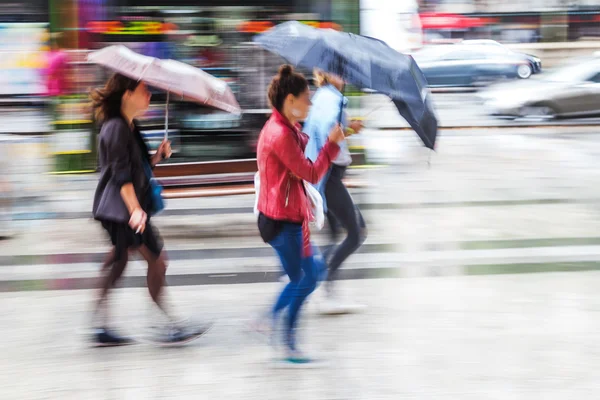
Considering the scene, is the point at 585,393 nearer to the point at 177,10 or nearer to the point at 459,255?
the point at 459,255

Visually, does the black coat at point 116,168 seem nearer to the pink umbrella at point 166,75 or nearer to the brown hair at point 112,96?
the brown hair at point 112,96

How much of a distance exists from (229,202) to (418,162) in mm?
3697

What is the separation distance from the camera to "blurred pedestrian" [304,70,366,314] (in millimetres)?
4887

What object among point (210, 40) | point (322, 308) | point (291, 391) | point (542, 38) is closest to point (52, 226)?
point (210, 40)

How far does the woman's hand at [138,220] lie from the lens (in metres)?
4.38

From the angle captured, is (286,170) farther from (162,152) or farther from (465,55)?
(465,55)

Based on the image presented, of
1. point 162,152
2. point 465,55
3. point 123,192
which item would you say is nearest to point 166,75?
point 162,152

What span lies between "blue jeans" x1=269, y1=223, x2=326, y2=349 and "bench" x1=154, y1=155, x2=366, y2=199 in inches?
195

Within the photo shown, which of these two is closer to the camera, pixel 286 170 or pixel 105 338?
pixel 286 170

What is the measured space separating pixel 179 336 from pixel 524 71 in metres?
22.9

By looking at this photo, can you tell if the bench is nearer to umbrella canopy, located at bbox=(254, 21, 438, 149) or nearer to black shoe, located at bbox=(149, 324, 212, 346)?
black shoe, located at bbox=(149, 324, 212, 346)

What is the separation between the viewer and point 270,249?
7250 millimetres

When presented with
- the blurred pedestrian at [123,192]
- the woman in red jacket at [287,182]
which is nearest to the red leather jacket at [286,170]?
the woman in red jacket at [287,182]

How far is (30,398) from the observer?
13.7ft
